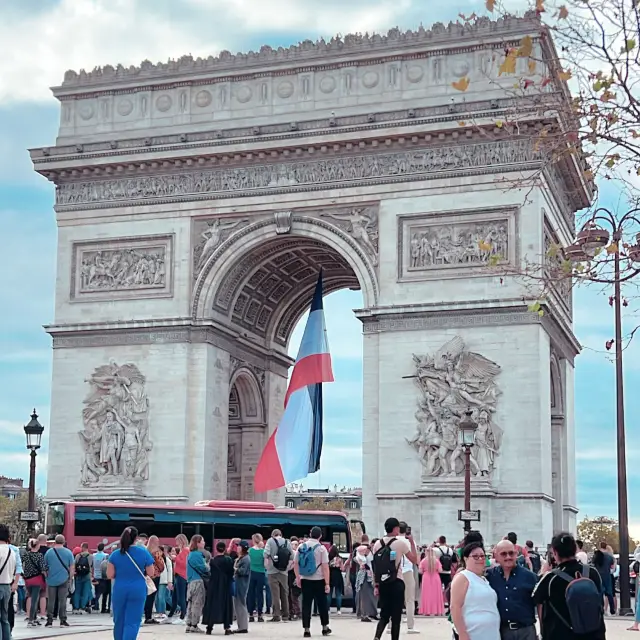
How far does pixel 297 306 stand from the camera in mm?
43094

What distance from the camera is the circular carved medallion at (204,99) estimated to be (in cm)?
3744

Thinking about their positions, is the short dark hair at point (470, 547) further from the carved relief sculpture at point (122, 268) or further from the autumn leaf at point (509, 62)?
the carved relief sculpture at point (122, 268)

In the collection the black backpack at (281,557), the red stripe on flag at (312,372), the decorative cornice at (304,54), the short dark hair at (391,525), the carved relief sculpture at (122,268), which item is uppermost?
the decorative cornice at (304,54)

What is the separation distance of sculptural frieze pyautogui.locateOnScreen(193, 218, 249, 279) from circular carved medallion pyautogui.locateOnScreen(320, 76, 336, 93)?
4555 mm

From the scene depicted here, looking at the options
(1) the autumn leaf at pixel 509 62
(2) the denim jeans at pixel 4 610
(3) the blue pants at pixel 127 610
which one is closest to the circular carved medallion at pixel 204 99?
(2) the denim jeans at pixel 4 610

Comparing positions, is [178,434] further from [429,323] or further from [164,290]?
[429,323]

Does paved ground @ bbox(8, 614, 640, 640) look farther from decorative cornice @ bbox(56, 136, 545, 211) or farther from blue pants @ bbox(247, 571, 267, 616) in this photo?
decorative cornice @ bbox(56, 136, 545, 211)

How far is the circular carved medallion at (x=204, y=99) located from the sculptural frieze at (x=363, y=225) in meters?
5.57

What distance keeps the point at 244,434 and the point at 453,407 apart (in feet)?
33.9

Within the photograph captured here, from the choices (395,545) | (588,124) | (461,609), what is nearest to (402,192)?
(395,545)

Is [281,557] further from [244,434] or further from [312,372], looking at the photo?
[244,434]

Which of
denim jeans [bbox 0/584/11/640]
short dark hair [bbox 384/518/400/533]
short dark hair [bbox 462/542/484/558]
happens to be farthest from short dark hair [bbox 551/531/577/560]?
denim jeans [bbox 0/584/11/640]

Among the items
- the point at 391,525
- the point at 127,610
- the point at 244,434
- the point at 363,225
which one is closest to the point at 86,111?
the point at 363,225

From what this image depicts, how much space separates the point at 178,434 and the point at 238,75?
10.8 meters
